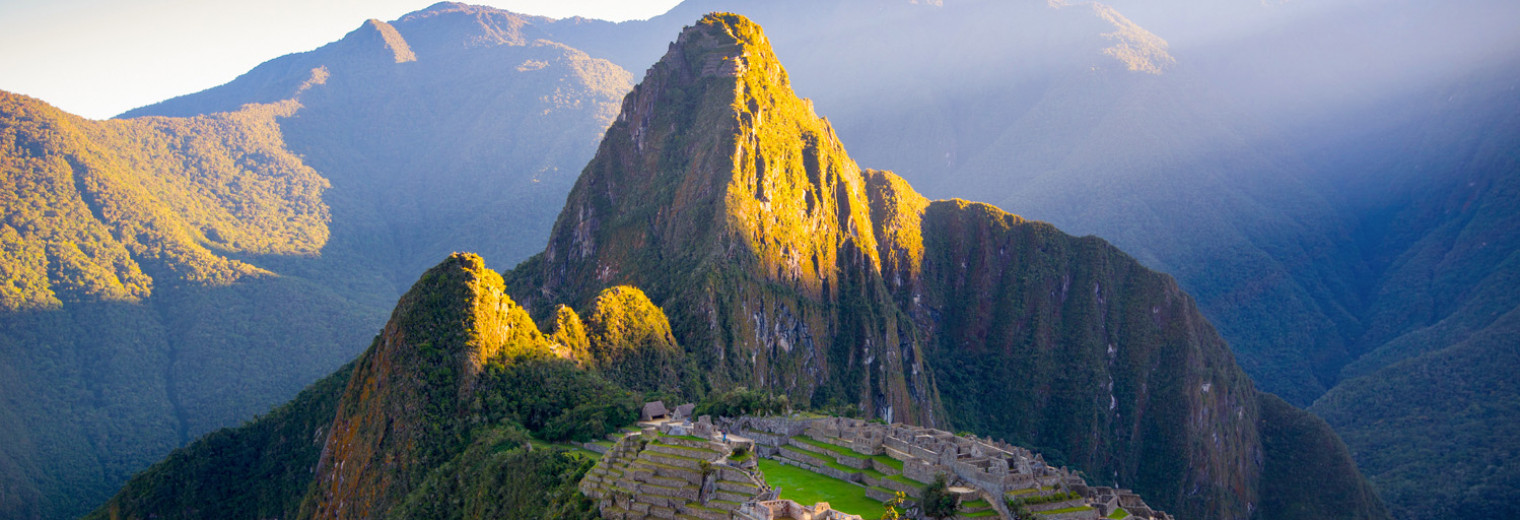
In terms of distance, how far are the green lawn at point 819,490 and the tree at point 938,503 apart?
2.25 m

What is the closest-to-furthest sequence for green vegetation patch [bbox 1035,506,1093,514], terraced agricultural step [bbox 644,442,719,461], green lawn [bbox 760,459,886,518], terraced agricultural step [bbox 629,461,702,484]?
green lawn [bbox 760,459,886,518]
green vegetation patch [bbox 1035,506,1093,514]
terraced agricultural step [bbox 629,461,702,484]
terraced agricultural step [bbox 644,442,719,461]

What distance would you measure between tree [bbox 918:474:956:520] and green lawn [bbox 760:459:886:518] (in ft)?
7.39

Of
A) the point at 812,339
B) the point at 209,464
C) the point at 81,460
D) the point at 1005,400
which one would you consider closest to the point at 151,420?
the point at 81,460

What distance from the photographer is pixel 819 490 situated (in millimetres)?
59156

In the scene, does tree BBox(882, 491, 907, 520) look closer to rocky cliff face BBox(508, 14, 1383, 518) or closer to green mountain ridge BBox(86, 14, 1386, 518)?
green mountain ridge BBox(86, 14, 1386, 518)

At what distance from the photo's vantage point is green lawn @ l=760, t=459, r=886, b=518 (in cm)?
5538

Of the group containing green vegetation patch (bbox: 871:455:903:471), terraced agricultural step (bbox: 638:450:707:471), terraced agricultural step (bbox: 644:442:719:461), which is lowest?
green vegetation patch (bbox: 871:455:903:471)

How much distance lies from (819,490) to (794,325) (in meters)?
Result: 84.3

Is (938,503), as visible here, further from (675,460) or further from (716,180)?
(716,180)

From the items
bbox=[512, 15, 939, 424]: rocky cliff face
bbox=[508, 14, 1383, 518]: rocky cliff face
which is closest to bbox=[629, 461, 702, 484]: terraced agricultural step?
bbox=[508, 14, 1383, 518]: rocky cliff face

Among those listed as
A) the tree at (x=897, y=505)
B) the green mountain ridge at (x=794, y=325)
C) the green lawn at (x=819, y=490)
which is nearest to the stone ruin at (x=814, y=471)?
the green lawn at (x=819, y=490)

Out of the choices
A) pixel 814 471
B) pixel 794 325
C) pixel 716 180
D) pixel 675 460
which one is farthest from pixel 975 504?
pixel 794 325

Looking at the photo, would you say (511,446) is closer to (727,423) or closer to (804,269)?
(727,423)

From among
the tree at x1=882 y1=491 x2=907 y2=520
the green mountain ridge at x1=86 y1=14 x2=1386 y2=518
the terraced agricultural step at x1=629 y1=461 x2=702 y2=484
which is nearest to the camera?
the tree at x1=882 y1=491 x2=907 y2=520
